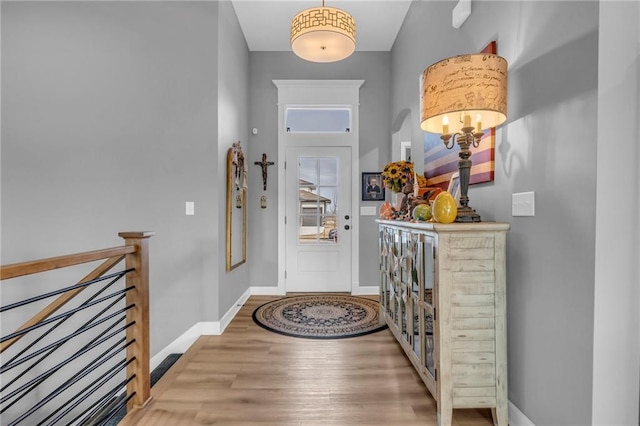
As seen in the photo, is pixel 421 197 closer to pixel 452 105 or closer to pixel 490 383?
pixel 452 105

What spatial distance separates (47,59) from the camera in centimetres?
285

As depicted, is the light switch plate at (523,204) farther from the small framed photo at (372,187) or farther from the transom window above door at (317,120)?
the transom window above door at (317,120)

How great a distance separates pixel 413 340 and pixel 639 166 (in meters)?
1.44

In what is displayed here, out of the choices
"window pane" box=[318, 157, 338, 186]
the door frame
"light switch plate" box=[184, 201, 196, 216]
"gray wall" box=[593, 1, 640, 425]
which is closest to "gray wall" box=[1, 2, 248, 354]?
"light switch plate" box=[184, 201, 196, 216]

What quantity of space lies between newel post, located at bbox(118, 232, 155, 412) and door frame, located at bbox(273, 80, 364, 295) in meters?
2.30

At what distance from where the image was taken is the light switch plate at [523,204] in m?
1.43

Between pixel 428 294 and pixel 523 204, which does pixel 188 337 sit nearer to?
pixel 428 294

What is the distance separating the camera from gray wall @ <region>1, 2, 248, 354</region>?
277cm

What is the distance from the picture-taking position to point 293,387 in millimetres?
1955

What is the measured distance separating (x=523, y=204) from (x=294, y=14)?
121 inches

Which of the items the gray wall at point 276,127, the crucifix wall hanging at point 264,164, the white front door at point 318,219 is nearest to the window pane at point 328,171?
the white front door at point 318,219

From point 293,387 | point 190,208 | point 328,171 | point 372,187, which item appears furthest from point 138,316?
point 372,187

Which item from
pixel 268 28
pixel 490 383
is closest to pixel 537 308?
pixel 490 383

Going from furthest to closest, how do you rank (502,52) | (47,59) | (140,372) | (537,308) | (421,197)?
1. (47,59)
2. (421,197)
3. (140,372)
4. (502,52)
5. (537,308)
